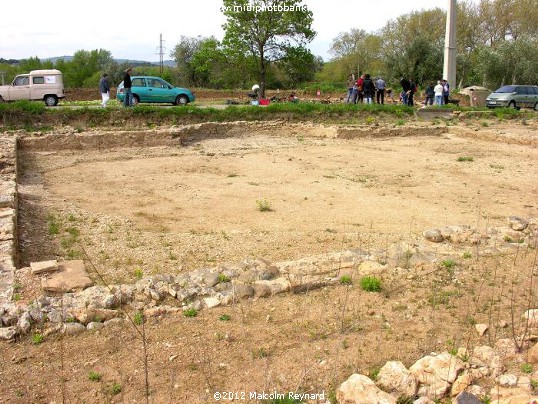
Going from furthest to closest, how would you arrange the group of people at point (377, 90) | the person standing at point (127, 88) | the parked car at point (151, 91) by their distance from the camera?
1. the group of people at point (377, 90)
2. the parked car at point (151, 91)
3. the person standing at point (127, 88)

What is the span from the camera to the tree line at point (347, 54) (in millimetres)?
32281

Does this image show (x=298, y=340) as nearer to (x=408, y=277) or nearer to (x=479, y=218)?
(x=408, y=277)

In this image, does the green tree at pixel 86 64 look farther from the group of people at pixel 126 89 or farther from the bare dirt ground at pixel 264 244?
the bare dirt ground at pixel 264 244

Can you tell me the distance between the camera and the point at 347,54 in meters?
57.5

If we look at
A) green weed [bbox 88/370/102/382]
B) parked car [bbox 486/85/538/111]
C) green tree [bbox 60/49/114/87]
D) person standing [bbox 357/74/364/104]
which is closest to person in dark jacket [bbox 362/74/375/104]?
person standing [bbox 357/74/364/104]

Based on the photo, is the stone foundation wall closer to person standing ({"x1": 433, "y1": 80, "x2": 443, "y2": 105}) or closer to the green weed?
the green weed

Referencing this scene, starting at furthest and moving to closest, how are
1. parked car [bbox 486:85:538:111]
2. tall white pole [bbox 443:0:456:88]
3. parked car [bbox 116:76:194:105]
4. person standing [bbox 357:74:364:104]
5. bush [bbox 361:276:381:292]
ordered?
1. tall white pole [bbox 443:0:456:88]
2. parked car [bbox 486:85:538:111]
3. person standing [bbox 357:74:364:104]
4. parked car [bbox 116:76:194:105]
5. bush [bbox 361:276:381:292]

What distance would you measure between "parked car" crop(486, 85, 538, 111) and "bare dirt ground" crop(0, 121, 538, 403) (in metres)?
9.80

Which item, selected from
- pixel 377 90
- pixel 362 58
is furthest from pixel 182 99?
pixel 362 58

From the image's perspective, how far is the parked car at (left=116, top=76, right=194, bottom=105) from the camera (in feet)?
72.3

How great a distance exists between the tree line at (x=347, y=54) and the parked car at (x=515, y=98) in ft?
37.8

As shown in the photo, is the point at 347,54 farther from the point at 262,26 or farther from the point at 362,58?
the point at 262,26

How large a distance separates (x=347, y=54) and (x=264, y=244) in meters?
53.6

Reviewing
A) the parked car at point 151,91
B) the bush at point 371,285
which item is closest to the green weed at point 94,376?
the bush at point 371,285
